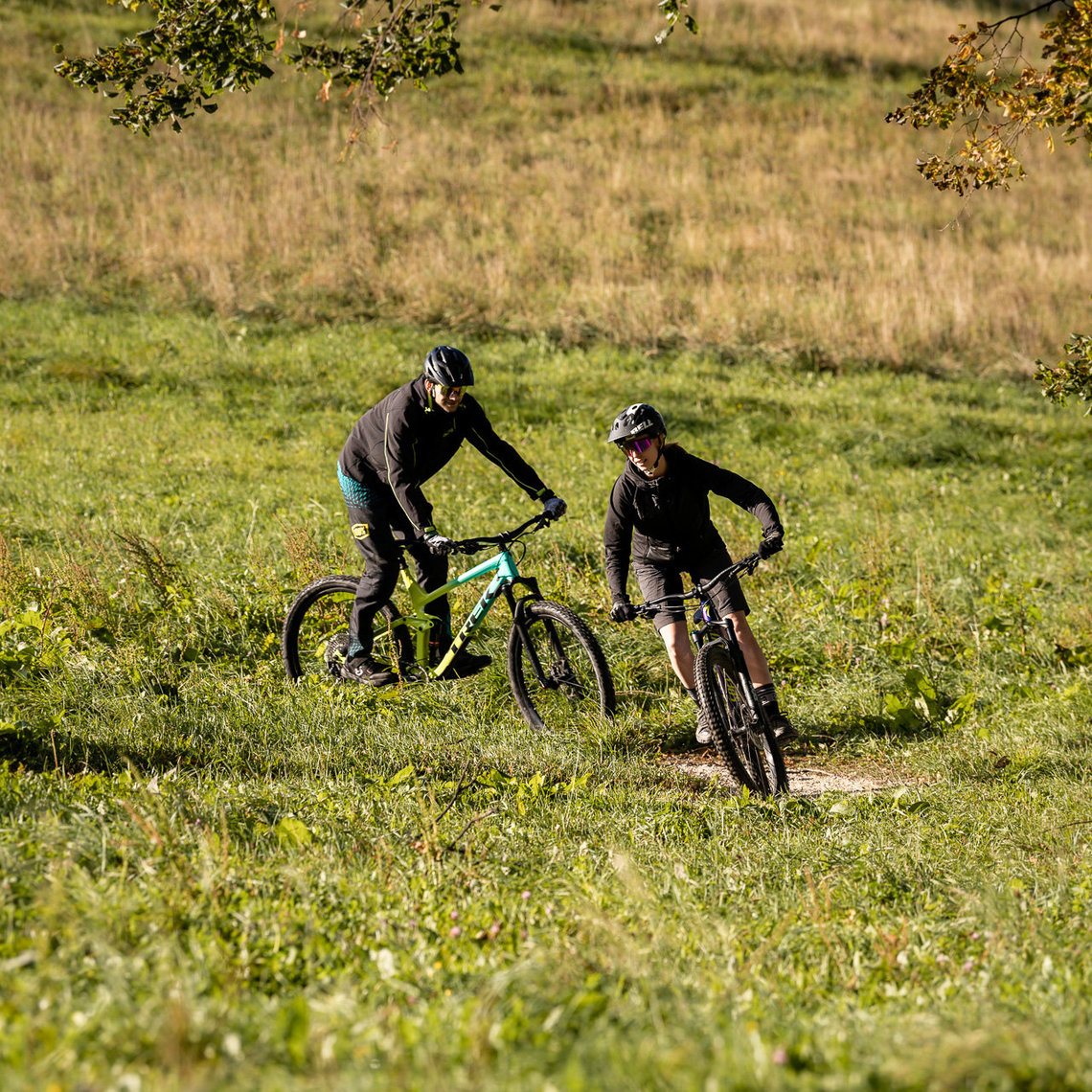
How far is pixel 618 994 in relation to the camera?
108 inches

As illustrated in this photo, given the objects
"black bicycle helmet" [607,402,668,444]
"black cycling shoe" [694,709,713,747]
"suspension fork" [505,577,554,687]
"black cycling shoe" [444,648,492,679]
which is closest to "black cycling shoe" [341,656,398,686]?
"black cycling shoe" [444,648,492,679]

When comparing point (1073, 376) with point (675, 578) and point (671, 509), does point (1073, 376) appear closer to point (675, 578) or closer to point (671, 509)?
point (671, 509)

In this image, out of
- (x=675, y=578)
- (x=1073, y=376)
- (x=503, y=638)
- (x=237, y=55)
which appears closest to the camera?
(x=1073, y=376)

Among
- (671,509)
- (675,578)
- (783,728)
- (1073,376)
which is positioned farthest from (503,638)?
(1073,376)

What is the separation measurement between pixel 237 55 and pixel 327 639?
362cm

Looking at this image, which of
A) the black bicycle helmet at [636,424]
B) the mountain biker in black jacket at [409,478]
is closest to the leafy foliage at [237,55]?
the mountain biker in black jacket at [409,478]

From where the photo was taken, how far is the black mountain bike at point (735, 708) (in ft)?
17.3

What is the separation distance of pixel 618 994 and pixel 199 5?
5.45 meters

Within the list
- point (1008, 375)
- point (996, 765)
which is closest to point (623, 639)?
point (996, 765)

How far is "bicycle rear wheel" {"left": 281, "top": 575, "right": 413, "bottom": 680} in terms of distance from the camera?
21.4 feet

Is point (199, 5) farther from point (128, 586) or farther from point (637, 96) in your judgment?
point (637, 96)

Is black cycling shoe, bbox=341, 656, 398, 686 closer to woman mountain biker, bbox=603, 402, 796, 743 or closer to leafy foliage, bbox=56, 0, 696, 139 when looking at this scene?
woman mountain biker, bbox=603, 402, 796, 743

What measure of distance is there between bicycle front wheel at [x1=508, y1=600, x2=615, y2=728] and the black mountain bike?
2.27 ft

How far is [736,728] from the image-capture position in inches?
215
